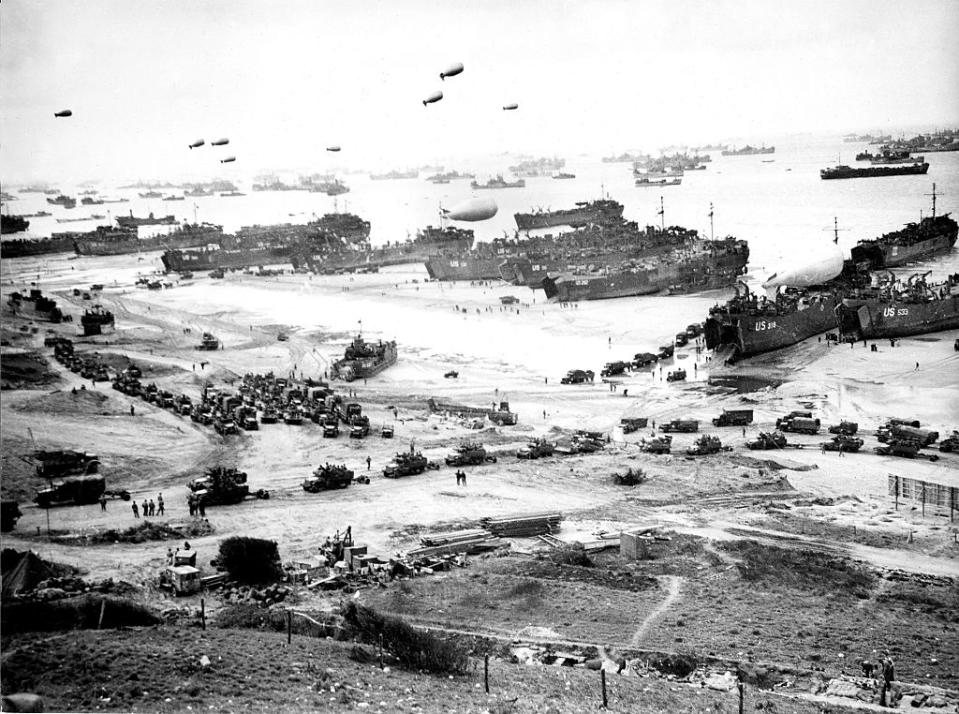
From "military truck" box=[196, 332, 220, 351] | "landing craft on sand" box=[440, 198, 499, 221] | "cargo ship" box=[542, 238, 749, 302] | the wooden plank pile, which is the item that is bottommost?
the wooden plank pile

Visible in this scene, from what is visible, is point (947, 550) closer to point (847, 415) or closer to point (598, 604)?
point (598, 604)

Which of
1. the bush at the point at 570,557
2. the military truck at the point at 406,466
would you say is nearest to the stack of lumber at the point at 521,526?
the bush at the point at 570,557

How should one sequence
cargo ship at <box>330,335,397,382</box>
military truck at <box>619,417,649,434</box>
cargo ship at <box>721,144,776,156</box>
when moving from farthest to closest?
cargo ship at <box>721,144,776,156</box> → cargo ship at <box>330,335,397,382</box> → military truck at <box>619,417,649,434</box>

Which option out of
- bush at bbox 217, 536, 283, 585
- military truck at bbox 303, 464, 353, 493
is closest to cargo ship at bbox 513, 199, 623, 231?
military truck at bbox 303, 464, 353, 493

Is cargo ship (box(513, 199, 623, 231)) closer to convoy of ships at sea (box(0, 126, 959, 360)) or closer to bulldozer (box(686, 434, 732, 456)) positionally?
convoy of ships at sea (box(0, 126, 959, 360))

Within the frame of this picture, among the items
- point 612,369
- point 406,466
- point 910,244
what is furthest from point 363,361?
point 910,244

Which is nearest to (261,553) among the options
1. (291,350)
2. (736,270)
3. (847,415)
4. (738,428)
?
(738,428)
